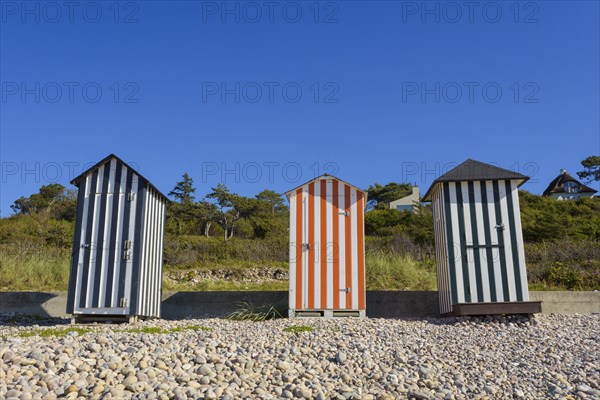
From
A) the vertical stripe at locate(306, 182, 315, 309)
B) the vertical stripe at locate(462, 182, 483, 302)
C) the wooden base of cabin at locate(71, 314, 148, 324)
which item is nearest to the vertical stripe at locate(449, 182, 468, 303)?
the vertical stripe at locate(462, 182, 483, 302)

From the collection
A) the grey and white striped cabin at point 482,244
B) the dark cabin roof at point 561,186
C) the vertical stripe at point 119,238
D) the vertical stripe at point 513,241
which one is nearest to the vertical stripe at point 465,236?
the grey and white striped cabin at point 482,244

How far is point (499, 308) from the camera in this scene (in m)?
6.84

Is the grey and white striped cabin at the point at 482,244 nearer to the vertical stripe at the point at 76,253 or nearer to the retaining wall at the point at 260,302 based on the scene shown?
the retaining wall at the point at 260,302

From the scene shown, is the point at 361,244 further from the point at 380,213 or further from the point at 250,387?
the point at 380,213

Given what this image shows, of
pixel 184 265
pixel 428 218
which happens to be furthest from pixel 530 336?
pixel 428 218

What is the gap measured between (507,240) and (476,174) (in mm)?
1085

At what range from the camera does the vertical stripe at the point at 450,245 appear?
701 cm

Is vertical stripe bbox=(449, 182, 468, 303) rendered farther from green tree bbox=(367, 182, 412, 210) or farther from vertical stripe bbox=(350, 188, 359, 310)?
green tree bbox=(367, 182, 412, 210)

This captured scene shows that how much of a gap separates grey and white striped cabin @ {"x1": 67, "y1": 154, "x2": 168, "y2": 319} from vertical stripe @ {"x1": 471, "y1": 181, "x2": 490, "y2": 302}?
16.3ft

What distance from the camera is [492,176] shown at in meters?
7.36

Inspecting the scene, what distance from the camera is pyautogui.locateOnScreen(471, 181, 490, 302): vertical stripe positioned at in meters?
6.99

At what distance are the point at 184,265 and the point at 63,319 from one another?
540 centimetres

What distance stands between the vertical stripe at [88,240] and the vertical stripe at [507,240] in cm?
615

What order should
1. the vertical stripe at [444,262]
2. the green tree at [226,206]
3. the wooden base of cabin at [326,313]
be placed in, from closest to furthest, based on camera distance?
the vertical stripe at [444,262], the wooden base of cabin at [326,313], the green tree at [226,206]
